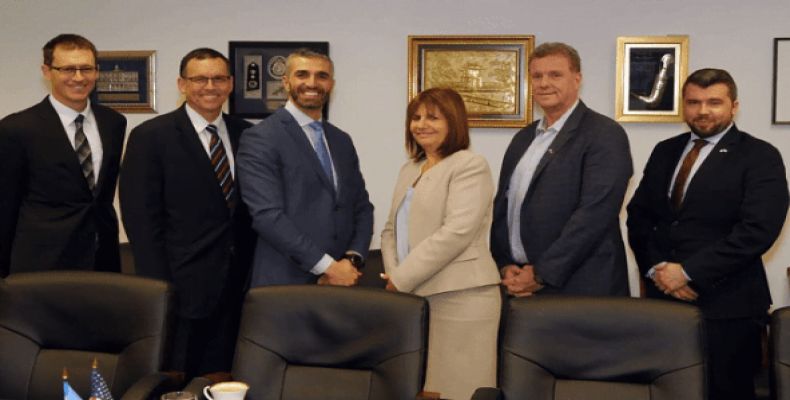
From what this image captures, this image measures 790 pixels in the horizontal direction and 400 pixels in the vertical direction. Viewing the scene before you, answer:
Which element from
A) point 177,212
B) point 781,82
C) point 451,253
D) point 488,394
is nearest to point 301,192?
point 177,212

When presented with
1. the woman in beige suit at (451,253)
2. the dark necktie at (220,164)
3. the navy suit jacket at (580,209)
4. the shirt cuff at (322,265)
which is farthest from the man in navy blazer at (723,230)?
the dark necktie at (220,164)

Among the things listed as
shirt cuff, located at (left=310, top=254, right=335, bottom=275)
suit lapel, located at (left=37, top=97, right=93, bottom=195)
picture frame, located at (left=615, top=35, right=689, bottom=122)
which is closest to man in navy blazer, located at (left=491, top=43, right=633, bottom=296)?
shirt cuff, located at (left=310, top=254, right=335, bottom=275)

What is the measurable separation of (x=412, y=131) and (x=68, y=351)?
1.42 meters

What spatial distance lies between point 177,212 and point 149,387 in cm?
120

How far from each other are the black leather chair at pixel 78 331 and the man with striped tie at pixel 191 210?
737 millimetres

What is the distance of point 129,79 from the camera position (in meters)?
4.36

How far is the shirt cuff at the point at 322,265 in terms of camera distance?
2809mm

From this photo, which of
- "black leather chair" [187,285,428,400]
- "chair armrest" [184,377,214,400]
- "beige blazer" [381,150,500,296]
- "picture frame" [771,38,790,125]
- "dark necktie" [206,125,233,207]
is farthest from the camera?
"picture frame" [771,38,790,125]

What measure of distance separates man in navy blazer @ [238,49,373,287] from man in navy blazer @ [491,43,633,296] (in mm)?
650

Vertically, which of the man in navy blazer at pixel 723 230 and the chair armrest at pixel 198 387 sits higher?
the man in navy blazer at pixel 723 230

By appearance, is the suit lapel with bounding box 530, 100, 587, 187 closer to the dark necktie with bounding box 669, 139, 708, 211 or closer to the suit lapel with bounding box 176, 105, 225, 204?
the dark necktie with bounding box 669, 139, 708, 211

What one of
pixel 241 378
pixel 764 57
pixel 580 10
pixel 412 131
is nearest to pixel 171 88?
pixel 412 131

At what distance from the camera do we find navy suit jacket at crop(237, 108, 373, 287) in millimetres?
2799

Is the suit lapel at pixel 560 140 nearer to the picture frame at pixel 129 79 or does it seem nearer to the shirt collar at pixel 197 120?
the shirt collar at pixel 197 120
